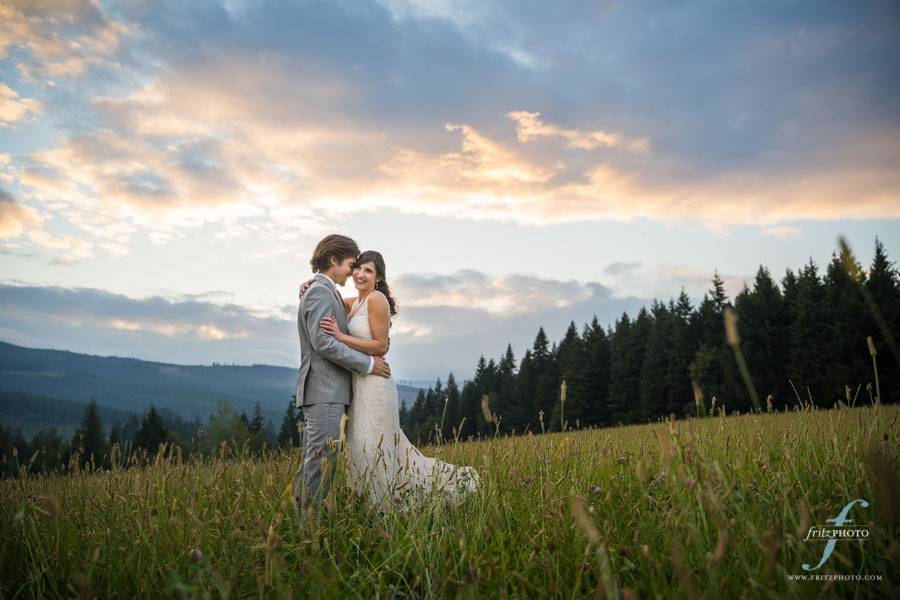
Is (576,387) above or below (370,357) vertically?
below

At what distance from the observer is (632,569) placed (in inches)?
117

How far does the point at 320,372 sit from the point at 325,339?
1.39 ft

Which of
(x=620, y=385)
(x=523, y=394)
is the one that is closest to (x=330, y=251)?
(x=620, y=385)

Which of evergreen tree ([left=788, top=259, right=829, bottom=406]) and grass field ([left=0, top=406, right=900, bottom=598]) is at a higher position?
evergreen tree ([left=788, top=259, right=829, bottom=406])

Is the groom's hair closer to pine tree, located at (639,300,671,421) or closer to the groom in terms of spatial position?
the groom

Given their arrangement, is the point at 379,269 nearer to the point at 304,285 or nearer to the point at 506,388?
the point at 304,285

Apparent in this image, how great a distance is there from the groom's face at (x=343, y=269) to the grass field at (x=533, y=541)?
244 centimetres

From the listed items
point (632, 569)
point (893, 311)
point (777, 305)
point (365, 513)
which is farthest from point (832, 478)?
point (777, 305)

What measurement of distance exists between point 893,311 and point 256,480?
46.4 metres

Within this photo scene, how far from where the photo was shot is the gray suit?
5461mm

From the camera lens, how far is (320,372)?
577cm

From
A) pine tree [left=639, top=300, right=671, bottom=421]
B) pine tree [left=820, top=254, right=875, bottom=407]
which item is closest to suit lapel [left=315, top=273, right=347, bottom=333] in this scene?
pine tree [left=820, top=254, right=875, bottom=407]

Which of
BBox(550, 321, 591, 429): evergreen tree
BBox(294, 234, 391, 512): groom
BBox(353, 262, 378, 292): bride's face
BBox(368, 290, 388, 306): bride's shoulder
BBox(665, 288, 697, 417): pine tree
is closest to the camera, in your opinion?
BBox(294, 234, 391, 512): groom

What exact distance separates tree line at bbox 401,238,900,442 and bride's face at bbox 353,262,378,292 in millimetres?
20361
